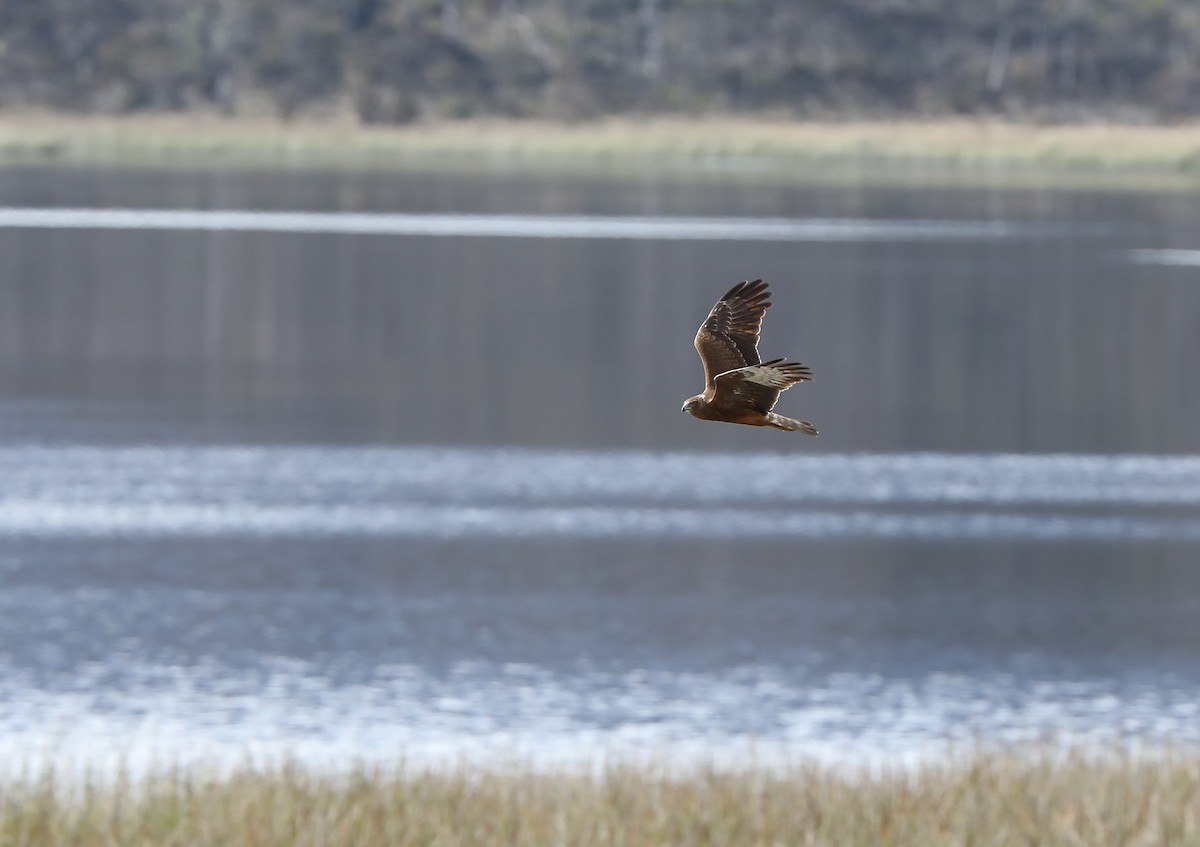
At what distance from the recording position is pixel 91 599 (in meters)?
21.0

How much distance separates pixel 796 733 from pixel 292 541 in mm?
8374

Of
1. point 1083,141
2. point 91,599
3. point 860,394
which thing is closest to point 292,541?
point 91,599

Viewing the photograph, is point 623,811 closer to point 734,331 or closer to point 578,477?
point 734,331

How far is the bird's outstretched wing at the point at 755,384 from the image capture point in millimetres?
4840

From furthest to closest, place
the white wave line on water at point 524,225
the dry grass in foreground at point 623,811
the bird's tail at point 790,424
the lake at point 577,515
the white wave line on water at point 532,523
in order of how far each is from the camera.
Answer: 1. the white wave line on water at point 524,225
2. the white wave line on water at point 532,523
3. the lake at point 577,515
4. the dry grass in foreground at point 623,811
5. the bird's tail at point 790,424

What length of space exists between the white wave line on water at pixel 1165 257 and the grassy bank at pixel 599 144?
150 ft

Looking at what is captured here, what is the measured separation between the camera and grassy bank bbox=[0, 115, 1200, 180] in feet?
358

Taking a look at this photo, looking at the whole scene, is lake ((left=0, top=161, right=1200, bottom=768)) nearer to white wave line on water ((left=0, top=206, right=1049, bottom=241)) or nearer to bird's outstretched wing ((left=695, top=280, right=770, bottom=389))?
bird's outstretched wing ((left=695, top=280, right=770, bottom=389))

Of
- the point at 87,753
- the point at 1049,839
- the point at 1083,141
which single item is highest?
the point at 1083,141

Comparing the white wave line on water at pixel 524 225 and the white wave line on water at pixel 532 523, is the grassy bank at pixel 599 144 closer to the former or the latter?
the white wave line on water at pixel 524 225

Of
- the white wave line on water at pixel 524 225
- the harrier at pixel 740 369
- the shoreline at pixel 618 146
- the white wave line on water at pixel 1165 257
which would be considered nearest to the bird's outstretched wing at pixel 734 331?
the harrier at pixel 740 369

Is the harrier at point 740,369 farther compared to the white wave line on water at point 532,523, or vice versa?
the white wave line on water at point 532,523

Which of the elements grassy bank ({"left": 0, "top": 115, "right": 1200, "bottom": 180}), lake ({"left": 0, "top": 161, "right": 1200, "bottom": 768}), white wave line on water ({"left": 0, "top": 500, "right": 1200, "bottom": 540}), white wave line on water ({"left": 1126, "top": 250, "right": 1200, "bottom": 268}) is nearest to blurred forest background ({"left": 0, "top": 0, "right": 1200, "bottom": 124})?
grassy bank ({"left": 0, "top": 115, "right": 1200, "bottom": 180})

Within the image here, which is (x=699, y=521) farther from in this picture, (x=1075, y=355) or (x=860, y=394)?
(x=1075, y=355)
